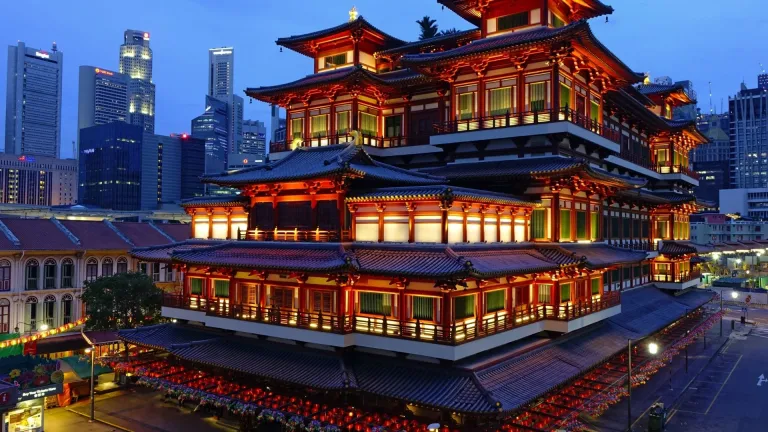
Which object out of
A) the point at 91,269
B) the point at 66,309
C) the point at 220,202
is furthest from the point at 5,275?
the point at 220,202

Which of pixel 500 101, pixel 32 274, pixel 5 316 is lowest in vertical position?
pixel 5 316

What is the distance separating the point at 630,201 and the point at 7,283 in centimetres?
5804

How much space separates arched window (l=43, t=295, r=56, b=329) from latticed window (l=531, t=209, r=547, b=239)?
49.0m

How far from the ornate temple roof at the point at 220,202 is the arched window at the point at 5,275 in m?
25.0

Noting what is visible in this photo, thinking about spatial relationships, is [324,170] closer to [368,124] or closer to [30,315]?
[368,124]

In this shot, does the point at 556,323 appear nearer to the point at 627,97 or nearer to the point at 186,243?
the point at 627,97

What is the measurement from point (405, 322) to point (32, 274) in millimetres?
Answer: 45683

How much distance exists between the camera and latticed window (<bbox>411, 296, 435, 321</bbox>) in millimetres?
26250

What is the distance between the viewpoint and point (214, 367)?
3234 centimetres

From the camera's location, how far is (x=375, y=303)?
28.0m

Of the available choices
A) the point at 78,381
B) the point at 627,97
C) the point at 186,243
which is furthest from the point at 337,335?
the point at 627,97

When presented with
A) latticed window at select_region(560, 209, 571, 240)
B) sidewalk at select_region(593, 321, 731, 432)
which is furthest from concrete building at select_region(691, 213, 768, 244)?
latticed window at select_region(560, 209, 571, 240)

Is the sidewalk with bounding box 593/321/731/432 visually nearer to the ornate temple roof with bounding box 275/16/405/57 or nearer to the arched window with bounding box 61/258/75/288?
the ornate temple roof with bounding box 275/16/405/57

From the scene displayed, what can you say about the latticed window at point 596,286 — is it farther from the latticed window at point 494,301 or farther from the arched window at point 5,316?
the arched window at point 5,316
